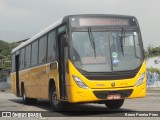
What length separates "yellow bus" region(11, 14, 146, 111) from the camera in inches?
515

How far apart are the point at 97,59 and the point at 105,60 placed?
0.26 meters

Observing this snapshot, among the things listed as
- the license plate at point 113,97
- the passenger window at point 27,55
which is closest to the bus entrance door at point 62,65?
the license plate at point 113,97

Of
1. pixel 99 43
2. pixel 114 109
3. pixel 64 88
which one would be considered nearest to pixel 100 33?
pixel 99 43

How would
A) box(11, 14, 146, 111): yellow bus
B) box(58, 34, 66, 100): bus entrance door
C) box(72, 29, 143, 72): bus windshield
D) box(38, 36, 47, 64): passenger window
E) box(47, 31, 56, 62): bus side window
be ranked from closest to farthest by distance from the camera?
box(11, 14, 146, 111): yellow bus
box(72, 29, 143, 72): bus windshield
box(58, 34, 66, 100): bus entrance door
box(47, 31, 56, 62): bus side window
box(38, 36, 47, 64): passenger window

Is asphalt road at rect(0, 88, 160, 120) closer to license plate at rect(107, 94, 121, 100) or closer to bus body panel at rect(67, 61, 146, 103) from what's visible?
license plate at rect(107, 94, 121, 100)

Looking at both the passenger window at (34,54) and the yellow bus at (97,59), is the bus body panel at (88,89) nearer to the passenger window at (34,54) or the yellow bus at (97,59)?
the yellow bus at (97,59)

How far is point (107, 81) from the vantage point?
43.2 ft

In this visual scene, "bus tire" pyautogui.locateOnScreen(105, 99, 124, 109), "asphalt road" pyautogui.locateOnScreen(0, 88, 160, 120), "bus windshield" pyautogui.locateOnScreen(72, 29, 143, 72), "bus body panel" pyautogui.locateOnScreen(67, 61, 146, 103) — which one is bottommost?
"asphalt road" pyautogui.locateOnScreen(0, 88, 160, 120)

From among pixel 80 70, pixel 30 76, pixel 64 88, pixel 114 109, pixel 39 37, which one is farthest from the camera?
pixel 30 76

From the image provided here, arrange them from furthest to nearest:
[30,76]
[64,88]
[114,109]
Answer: [30,76]
[114,109]
[64,88]

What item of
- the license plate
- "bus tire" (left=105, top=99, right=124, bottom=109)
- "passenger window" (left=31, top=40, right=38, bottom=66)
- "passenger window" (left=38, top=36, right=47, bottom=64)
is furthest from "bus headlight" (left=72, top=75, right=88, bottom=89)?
"passenger window" (left=31, top=40, right=38, bottom=66)

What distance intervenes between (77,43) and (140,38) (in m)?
2.16

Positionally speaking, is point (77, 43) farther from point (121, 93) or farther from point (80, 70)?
point (121, 93)

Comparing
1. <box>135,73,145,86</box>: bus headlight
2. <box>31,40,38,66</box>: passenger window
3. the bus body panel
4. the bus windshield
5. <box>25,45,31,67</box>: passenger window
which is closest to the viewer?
the bus body panel
